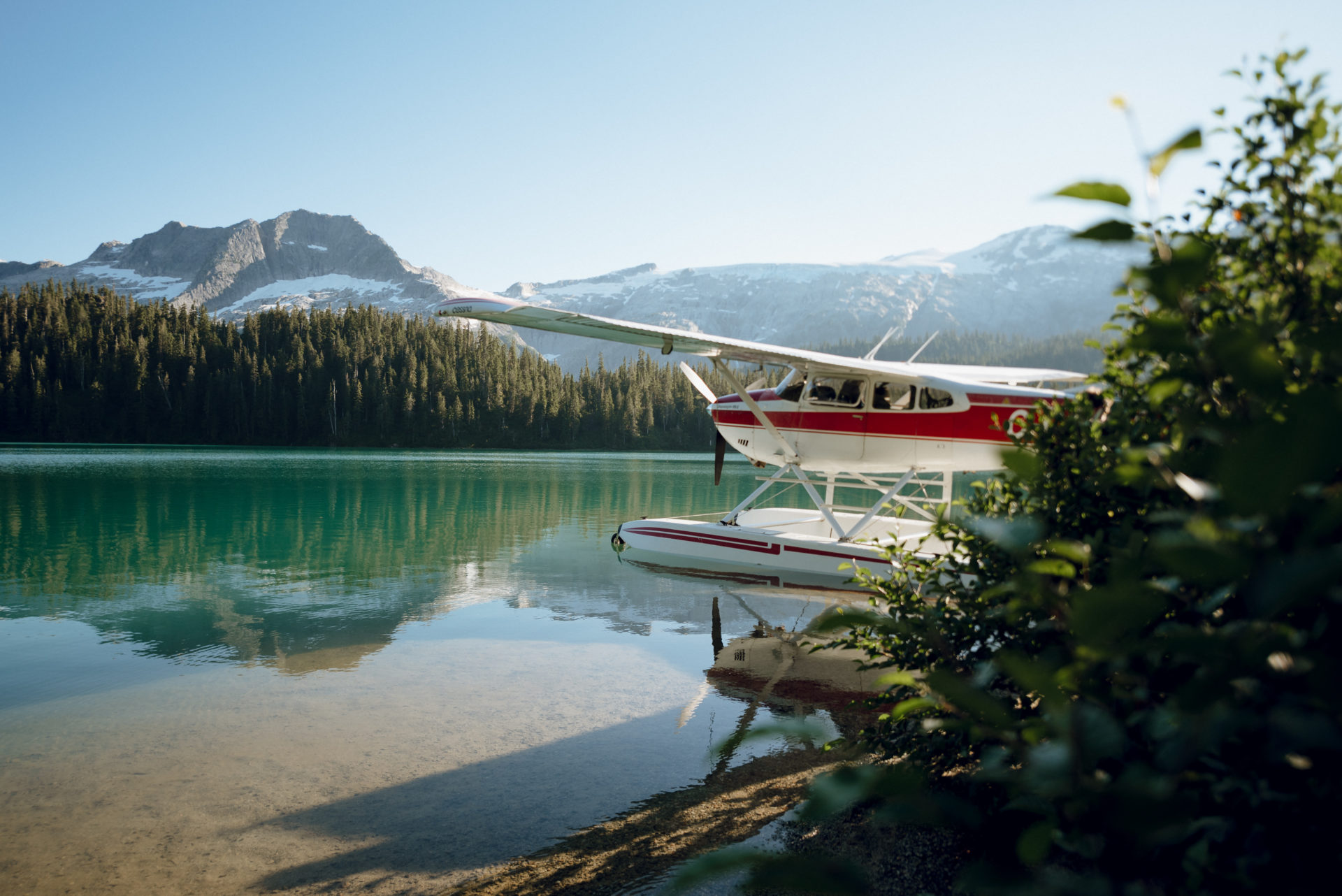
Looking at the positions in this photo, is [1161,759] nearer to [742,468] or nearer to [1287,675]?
[1287,675]

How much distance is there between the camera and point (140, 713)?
5.98 meters

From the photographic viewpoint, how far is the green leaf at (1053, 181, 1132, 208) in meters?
Result: 0.64

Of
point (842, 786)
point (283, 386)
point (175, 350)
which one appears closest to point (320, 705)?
point (842, 786)

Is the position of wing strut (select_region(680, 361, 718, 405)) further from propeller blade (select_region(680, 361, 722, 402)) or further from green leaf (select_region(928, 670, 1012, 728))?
green leaf (select_region(928, 670, 1012, 728))

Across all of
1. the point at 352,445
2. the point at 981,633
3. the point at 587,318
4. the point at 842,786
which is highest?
the point at 587,318

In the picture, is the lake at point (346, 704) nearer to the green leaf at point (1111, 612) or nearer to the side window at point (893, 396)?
the side window at point (893, 396)

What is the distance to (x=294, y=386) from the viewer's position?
98500 mm

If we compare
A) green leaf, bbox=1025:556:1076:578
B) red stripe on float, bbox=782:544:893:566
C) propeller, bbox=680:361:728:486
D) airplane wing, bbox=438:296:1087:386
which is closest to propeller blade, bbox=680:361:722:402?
propeller, bbox=680:361:728:486

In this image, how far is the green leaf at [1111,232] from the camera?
61 cm

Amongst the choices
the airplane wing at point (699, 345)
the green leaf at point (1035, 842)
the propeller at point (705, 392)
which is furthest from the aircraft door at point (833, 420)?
the green leaf at point (1035, 842)

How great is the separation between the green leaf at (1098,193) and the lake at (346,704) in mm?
3900

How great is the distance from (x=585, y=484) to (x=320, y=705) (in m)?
27.3

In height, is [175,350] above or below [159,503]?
above

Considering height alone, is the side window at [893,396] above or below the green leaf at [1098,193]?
below
